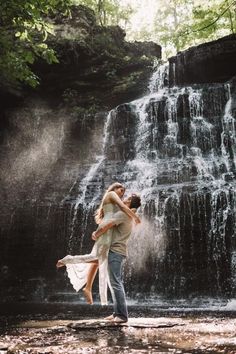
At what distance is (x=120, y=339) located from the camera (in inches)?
177

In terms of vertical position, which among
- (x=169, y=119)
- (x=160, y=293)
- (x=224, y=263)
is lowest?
(x=160, y=293)

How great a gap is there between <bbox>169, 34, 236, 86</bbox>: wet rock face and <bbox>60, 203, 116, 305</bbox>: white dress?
56.3 ft

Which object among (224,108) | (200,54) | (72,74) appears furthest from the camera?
(72,74)

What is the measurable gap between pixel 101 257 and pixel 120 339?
1443mm

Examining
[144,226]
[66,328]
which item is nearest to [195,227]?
[144,226]

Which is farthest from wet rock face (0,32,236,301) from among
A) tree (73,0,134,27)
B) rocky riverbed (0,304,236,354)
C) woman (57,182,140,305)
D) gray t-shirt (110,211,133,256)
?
tree (73,0,134,27)

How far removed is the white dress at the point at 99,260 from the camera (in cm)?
577

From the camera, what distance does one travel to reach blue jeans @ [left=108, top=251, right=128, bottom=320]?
5655 mm

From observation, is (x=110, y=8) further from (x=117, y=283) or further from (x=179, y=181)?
(x=117, y=283)

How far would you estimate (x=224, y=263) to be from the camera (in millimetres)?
12711

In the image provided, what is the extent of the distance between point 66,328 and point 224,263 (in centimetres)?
836

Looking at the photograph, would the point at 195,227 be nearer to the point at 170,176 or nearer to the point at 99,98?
the point at 170,176

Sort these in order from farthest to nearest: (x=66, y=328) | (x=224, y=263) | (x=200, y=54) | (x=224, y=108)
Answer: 1. (x=200, y=54)
2. (x=224, y=108)
3. (x=224, y=263)
4. (x=66, y=328)

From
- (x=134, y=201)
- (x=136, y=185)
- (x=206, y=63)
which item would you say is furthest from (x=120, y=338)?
(x=206, y=63)
